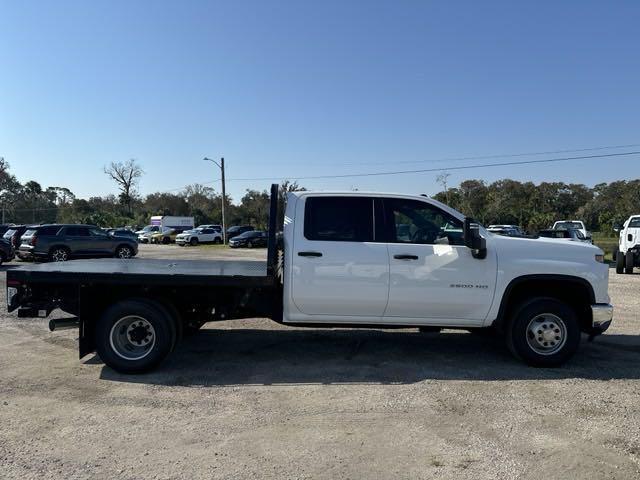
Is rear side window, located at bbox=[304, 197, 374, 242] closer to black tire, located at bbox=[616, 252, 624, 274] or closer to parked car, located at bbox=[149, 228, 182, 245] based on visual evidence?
black tire, located at bbox=[616, 252, 624, 274]

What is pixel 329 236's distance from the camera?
606 cm

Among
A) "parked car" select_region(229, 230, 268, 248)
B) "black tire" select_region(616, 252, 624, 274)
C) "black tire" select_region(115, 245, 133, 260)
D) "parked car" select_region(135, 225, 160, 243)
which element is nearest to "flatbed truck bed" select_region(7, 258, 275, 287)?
"black tire" select_region(616, 252, 624, 274)

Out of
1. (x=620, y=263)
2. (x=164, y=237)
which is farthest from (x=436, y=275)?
(x=164, y=237)

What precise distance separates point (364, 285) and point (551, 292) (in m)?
2.31

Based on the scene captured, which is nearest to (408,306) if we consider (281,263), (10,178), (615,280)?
(281,263)

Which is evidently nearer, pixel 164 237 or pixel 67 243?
pixel 67 243

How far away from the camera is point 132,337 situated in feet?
19.6

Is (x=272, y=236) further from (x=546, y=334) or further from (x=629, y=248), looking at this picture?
(x=629, y=248)

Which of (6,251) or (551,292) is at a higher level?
(551,292)

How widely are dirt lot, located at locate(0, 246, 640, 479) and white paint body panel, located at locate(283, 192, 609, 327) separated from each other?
650mm

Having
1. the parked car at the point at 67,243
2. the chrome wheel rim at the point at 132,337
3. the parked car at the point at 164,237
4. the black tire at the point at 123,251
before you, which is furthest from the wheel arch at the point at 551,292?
the parked car at the point at 164,237

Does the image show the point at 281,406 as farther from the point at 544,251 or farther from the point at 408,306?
the point at 544,251

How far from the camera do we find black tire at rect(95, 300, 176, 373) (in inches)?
231

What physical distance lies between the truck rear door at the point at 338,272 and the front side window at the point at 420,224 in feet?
0.97
